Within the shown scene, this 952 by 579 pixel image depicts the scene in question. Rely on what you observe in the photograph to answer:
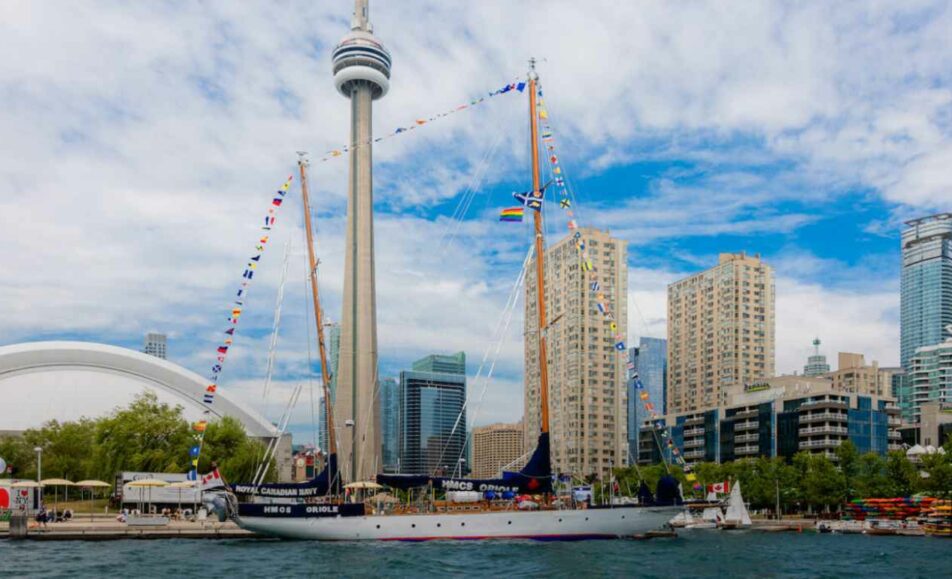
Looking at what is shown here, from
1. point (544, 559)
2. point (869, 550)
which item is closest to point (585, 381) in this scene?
point (869, 550)

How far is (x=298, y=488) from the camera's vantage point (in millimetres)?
62219

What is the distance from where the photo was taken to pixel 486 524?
58.3m

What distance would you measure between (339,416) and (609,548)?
94019 mm

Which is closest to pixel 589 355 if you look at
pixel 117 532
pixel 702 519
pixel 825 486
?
pixel 825 486

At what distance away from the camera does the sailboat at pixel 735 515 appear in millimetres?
97562

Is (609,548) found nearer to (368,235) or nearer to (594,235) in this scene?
(368,235)

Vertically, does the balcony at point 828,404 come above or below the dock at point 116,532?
above

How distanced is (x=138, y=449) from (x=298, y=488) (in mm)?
40847

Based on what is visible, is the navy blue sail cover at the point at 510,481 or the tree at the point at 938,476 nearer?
the navy blue sail cover at the point at 510,481

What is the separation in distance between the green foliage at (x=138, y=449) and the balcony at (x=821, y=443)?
74350mm

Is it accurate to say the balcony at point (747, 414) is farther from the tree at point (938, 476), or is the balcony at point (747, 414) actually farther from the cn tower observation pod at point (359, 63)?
the cn tower observation pod at point (359, 63)

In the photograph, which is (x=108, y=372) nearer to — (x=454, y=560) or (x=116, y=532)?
(x=116, y=532)

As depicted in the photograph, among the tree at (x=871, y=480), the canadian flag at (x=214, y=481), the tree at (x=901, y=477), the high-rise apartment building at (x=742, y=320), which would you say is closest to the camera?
the canadian flag at (x=214, y=481)

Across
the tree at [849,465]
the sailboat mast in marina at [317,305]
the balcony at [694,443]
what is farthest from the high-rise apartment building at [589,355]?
the sailboat mast in marina at [317,305]
